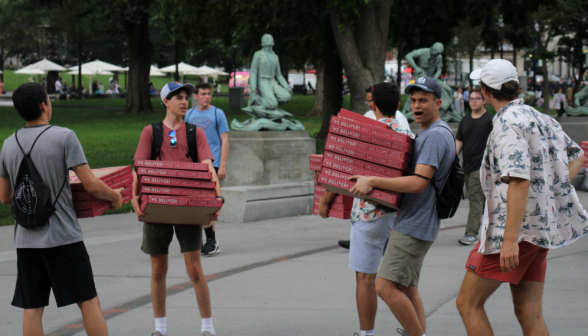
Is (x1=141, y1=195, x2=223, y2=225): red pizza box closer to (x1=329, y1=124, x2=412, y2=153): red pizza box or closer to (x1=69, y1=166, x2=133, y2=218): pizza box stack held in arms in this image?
(x1=69, y1=166, x2=133, y2=218): pizza box stack held in arms

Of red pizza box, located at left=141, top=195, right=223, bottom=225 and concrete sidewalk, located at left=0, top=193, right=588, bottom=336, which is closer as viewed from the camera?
red pizza box, located at left=141, top=195, right=223, bottom=225

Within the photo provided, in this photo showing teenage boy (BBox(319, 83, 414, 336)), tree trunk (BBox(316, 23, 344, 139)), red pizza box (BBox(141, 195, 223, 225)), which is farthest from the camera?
tree trunk (BBox(316, 23, 344, 139))

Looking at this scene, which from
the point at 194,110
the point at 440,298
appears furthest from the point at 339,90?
the point at 440,298

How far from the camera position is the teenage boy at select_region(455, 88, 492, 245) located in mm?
7871

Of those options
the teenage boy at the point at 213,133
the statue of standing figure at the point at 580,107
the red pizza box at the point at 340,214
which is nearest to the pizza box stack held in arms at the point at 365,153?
the red pizza box at the point at 340,214

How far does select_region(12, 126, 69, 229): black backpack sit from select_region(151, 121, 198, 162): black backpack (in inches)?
42.4

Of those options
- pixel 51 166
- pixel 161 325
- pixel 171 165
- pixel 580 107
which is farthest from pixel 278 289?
pixel 580 107

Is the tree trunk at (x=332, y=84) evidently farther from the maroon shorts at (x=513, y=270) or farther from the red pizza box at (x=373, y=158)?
the maroon shorts at (x=513, y=270)

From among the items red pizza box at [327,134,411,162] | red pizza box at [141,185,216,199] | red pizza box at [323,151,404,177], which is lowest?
red pizza box at [141,185,216,199]

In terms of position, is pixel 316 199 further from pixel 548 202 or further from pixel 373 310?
pixel 548 202

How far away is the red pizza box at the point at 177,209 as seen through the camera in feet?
14.5

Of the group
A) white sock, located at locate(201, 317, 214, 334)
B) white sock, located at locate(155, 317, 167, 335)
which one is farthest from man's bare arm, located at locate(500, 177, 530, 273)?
white sock, located at locate(155, 317, 167, 335)

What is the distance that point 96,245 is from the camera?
26.7ft

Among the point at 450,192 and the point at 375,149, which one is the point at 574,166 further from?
the point at 375,149
